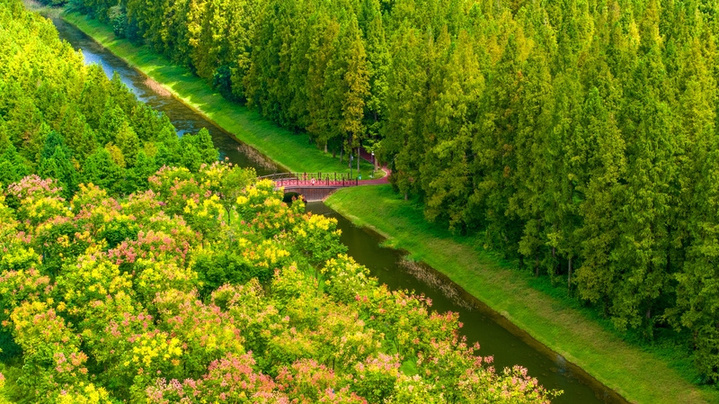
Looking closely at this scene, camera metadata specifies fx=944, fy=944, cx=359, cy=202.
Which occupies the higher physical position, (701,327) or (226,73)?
(226,73)

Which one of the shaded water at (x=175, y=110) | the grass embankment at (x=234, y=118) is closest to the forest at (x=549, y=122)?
the grass embankment at (x=234, y=118)

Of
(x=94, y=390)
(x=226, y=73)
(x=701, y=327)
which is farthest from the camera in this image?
(x=226, y=73)

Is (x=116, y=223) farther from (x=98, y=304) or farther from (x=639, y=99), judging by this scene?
(x=639, y=99)

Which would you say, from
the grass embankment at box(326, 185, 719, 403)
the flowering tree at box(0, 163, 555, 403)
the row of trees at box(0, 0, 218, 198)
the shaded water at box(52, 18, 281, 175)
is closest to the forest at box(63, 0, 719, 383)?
the grass embankment at box(326, 185, 719, 403)

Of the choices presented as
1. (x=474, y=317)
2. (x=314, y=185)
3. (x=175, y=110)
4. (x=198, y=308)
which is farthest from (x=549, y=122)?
(x=175, y=110)

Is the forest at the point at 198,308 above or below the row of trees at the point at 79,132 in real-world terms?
below

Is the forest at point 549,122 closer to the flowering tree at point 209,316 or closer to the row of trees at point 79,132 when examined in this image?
the flowering tree at point 209,316

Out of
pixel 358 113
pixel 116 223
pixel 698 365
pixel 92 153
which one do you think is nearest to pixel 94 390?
pixel 116 223
